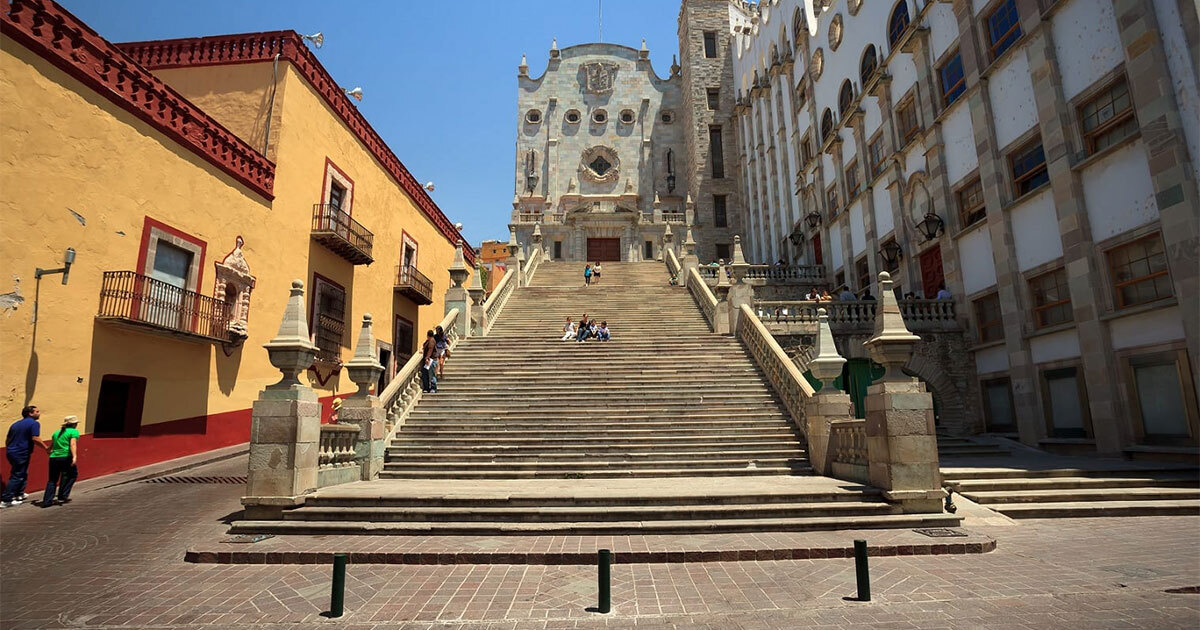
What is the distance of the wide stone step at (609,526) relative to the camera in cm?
734

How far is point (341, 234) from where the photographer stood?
1850 cm

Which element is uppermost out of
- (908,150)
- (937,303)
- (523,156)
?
(523,156)

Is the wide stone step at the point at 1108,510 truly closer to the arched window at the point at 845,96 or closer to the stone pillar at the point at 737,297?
the stone pillar at the point at 737,297

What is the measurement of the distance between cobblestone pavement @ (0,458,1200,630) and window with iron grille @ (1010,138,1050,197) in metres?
9.58

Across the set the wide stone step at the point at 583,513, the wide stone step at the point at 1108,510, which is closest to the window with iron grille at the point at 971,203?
the wide stone step at the point at 1108,510

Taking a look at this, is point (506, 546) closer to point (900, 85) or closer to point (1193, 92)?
point (1193, 92)

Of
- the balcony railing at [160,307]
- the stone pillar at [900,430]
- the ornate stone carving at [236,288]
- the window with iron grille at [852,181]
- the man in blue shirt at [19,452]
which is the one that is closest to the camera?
the stone pillar at [900,430]

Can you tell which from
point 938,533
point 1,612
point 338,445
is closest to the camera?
point 1,612

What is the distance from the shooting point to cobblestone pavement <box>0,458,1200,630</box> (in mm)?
4660

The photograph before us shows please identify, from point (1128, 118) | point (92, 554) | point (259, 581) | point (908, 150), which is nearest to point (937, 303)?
point (908, 150)

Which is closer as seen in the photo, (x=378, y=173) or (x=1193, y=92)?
(x=1193, y=92)

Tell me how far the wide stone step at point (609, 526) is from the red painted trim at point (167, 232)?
7.31 m

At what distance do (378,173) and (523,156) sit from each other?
2242 cm

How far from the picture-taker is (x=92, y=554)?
21.5ft
